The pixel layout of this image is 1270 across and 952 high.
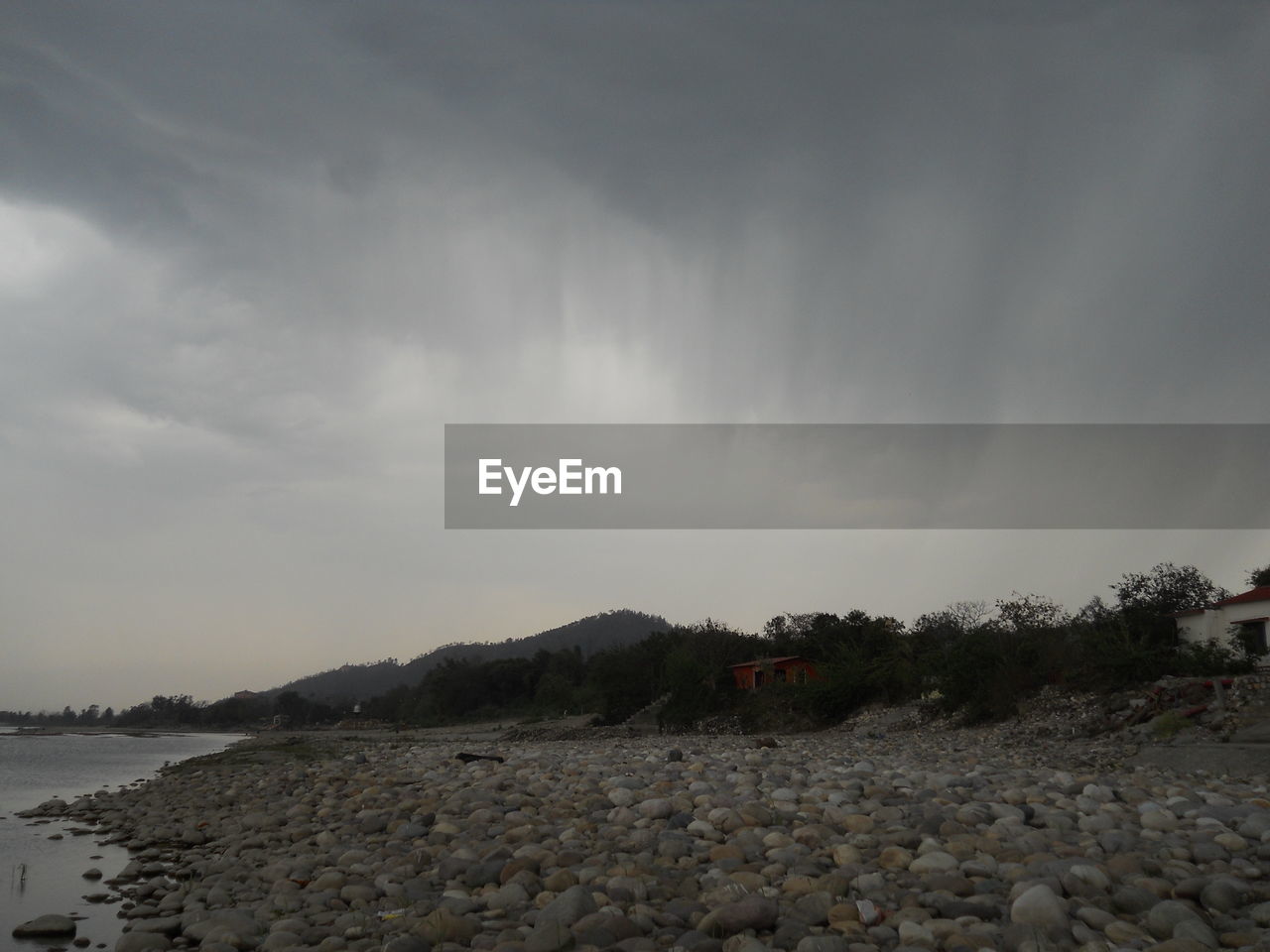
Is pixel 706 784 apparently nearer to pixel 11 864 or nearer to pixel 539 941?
pixel 539 941

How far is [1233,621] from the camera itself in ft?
93.5

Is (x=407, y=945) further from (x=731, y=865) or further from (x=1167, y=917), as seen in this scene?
(x=1167, y=917)

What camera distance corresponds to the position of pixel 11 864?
10.5 meters

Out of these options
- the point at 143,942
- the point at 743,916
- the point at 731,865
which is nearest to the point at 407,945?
the point at 743,916

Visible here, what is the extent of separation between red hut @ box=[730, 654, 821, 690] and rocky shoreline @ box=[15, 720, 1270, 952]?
98.2ft

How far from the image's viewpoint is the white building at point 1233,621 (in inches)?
1058

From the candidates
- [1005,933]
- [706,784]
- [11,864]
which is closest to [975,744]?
[706,784]

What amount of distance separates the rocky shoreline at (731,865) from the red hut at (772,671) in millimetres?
29934

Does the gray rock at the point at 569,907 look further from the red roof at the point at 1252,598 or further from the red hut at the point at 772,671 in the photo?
the red hut at the point at 772,671

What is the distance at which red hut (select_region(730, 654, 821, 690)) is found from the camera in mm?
40656

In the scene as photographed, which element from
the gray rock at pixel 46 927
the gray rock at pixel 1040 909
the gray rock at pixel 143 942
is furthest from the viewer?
the gray rock at pixel 46 927

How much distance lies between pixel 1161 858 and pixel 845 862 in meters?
2.21

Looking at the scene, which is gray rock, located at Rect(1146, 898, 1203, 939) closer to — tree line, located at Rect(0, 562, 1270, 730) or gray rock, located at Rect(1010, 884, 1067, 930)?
gray rock, located at Rect(1010, 884, 1067, 930)

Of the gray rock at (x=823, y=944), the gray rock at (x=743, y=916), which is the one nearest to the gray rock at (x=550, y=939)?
the gray rock at (x=743, y=916)
